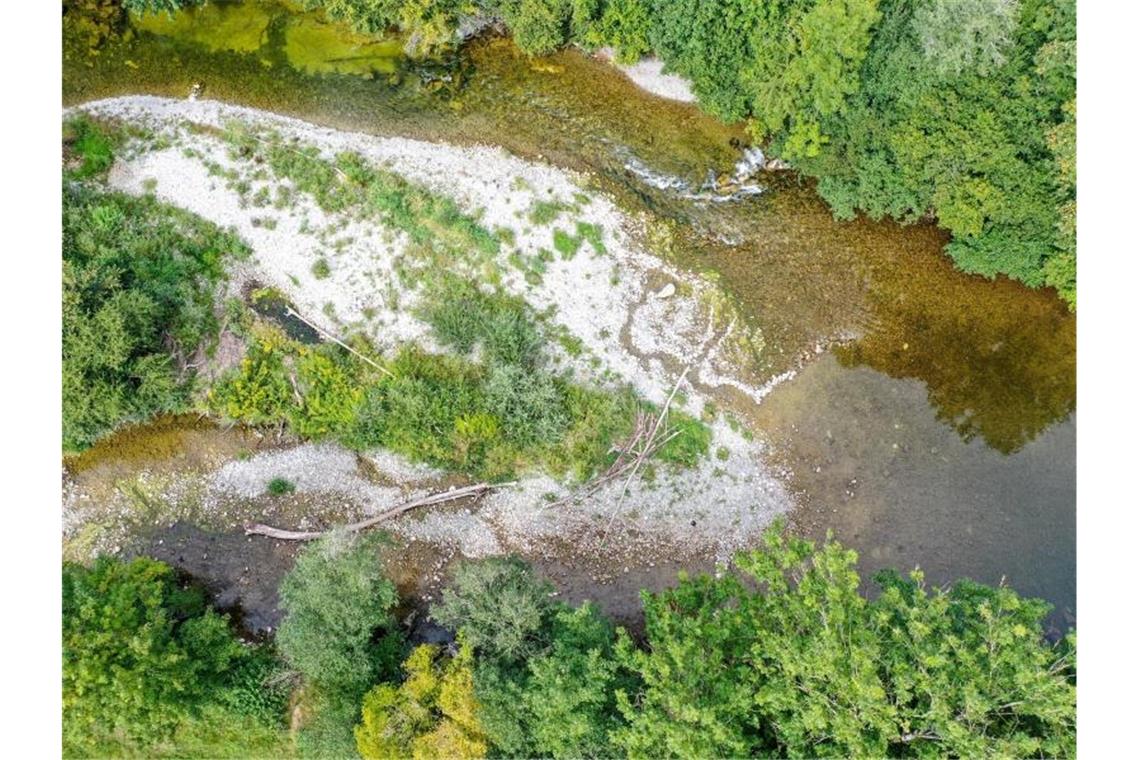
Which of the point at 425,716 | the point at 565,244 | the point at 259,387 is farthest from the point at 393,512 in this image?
the point at 565,244

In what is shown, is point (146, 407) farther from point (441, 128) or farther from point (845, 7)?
point (845, 7)

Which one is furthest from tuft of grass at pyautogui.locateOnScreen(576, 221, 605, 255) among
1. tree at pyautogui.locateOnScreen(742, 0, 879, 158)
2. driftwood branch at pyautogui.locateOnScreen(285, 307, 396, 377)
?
driftwood branch at pyautogui.locateOnScreen(285, 307, 396, 377)

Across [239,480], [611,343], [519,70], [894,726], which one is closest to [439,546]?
[239,480]

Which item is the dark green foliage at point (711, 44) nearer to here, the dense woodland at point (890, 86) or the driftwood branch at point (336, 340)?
the dense woodland at point (890, 86)

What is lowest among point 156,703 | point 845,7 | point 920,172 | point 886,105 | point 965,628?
point 156,703

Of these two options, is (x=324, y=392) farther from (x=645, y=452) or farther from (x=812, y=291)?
(x=812, y=291)

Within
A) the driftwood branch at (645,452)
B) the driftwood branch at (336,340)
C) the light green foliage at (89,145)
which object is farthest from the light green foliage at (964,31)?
the light green foliage at (89,145)

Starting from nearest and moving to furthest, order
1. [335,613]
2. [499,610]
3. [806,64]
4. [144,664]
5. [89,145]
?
[144,664] → [499,610] → [806,64] → [335,613] → [89,145]
